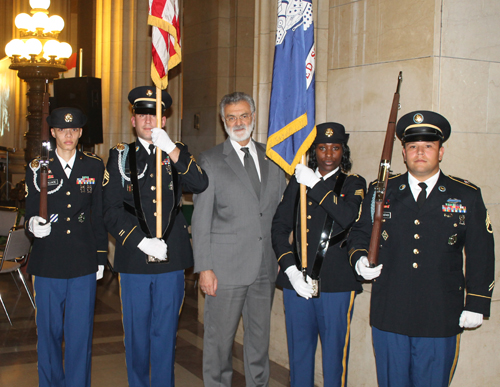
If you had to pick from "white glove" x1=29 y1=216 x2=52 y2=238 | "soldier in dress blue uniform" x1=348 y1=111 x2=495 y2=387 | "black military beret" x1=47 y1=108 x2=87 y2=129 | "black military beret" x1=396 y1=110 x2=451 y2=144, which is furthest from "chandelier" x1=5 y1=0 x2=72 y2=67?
"soldier in dress blue uniform" x1=348 y1=111 x2=495 y2=387

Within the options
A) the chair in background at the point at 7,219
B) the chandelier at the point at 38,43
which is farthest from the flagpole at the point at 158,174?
the chandelier at the point at 38,43

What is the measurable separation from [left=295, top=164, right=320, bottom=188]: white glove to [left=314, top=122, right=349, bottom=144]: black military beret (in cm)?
23

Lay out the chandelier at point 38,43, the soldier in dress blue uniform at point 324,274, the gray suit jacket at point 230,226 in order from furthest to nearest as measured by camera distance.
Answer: the chandelier at point 38,43 < the gray suit jacket at point 230,226 < the soldier in dress blue uniform at point 324,274

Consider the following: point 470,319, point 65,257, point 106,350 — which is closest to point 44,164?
point 65,257

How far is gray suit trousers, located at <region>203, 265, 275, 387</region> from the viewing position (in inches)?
127

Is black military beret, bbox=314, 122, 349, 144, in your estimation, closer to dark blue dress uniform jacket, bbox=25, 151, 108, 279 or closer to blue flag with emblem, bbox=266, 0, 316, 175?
blue flag with emblem, bbox=266, 0, 316, 175

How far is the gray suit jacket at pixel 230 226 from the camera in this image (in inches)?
126

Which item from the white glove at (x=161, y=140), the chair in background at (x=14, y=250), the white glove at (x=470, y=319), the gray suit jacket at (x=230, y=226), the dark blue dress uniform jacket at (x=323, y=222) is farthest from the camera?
the chair in background at (x=14, y=250)

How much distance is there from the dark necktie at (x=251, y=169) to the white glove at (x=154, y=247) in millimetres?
657

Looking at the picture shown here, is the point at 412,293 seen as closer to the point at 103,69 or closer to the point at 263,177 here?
the point at 263,177

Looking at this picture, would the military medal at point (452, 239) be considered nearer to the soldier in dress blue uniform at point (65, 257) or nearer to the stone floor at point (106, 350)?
the stone floor at point (106, 350)

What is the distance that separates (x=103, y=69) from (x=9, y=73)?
33.8 feet

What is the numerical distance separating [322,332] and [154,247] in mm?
1073

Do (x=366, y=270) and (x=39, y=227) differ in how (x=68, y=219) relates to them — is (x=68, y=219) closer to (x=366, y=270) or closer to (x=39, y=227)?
(x=39, y=227)
